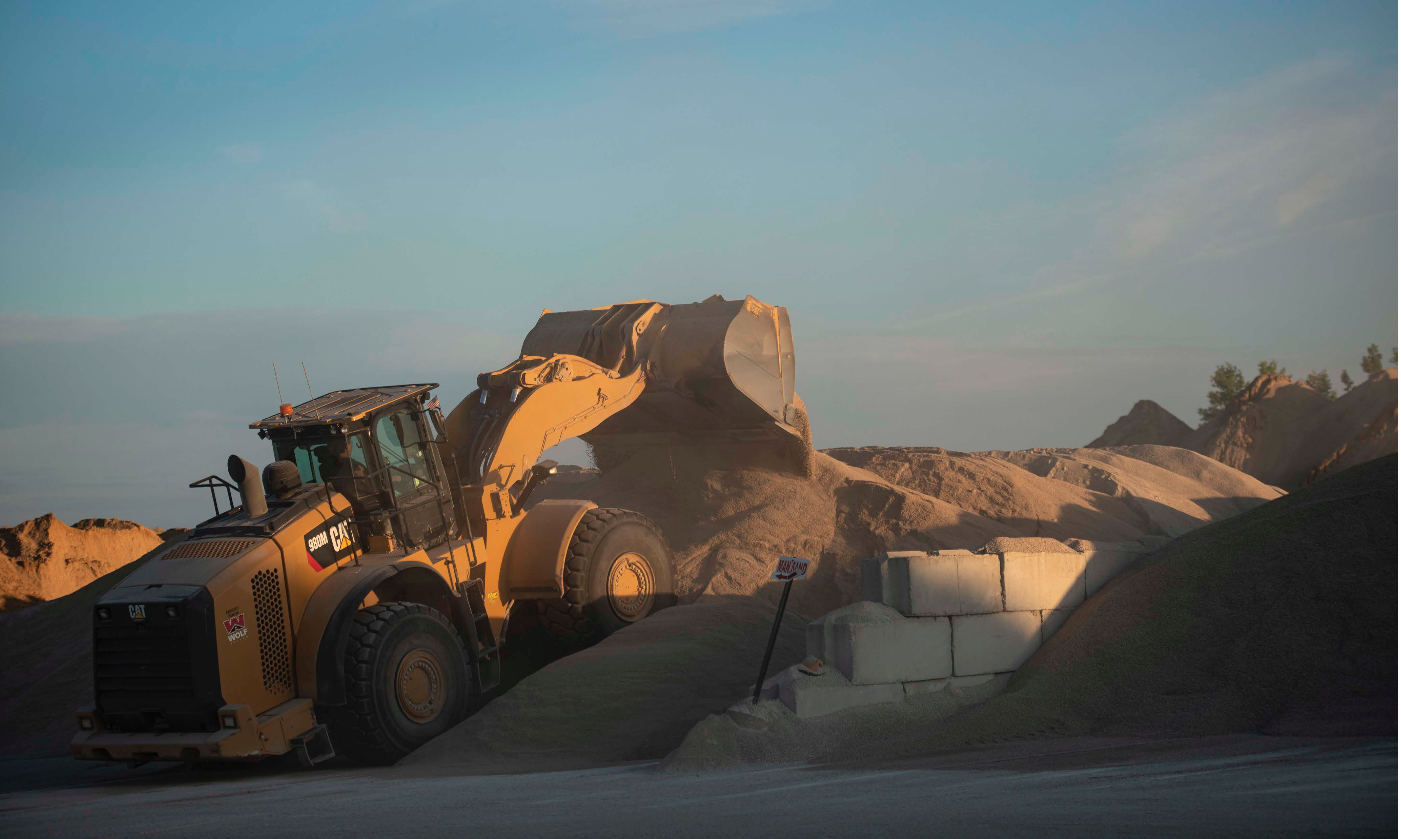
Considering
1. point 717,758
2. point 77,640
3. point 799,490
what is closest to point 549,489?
point 799,490

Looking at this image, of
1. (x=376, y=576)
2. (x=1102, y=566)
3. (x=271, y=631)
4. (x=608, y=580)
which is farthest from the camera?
(x=608, y=580)

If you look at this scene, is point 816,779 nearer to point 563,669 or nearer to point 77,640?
point 563,669

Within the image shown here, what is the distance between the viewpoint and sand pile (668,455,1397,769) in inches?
246

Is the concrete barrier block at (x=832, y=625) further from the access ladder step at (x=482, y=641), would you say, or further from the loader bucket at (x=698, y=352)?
the loader bucket at (x=698, y=352)

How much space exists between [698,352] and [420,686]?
5081mm

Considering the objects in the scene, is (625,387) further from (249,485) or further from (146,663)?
(146,663)

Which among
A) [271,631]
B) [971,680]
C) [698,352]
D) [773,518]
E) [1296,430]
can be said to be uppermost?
[698,352]

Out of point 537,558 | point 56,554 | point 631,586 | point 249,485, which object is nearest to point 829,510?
point 631,586

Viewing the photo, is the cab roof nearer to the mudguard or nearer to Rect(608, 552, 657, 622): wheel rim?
the mudguard

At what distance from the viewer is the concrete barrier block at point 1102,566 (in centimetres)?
841

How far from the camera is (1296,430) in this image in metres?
29.4

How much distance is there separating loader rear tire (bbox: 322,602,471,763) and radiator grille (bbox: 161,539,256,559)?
939 millimetres

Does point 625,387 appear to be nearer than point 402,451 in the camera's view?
No

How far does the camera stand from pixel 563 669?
830 cm
